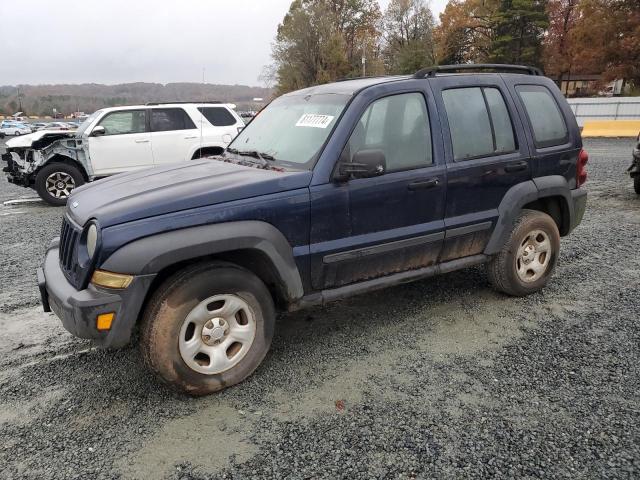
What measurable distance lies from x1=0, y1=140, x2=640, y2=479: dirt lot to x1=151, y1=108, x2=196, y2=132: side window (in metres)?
5.59

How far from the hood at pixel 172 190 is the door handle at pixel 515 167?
1.80 metres

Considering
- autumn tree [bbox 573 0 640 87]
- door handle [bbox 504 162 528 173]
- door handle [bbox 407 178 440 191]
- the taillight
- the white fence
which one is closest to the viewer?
door handle [bbox 407 178 440 191]

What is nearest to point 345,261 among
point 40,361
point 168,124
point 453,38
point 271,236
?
point 271,236

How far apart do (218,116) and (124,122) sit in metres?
1.79

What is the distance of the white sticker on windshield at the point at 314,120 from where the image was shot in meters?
3.44

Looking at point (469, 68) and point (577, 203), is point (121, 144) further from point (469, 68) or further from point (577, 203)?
point (577, 203)

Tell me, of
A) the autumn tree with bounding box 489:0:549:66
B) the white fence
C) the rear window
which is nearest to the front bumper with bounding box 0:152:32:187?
the rear window

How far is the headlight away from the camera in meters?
2.73

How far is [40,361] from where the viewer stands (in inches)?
136

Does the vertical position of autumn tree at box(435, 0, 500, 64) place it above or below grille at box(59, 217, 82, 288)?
above

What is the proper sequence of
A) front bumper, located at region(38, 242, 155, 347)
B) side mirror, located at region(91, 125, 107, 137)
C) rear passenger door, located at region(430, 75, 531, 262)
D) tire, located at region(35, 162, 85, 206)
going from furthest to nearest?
tire, located at region(35, 162, 85, 206) < side mirror, located at region(91, 125, 107, 137) < rear passenger door, located at region(430, 75, 531, 262) < front bumper, located at region(38, 242, 155, 347)

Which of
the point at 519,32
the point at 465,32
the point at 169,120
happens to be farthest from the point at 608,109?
the point at 465,32

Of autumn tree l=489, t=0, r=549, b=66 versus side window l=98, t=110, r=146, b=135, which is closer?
side window l=98, t=110, r=146, b=135

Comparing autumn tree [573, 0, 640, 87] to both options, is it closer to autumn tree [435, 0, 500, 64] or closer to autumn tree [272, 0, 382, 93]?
autumn tree [435, 0, 500, 64]
